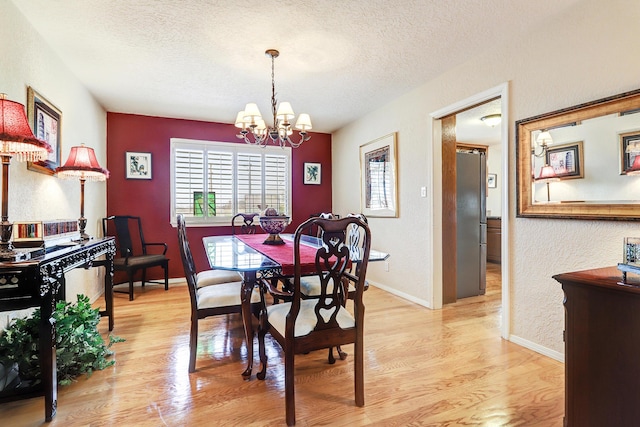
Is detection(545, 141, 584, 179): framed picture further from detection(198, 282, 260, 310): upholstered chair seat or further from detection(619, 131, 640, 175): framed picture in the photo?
detection(198, 282, 260, 310): upholstered chair seat

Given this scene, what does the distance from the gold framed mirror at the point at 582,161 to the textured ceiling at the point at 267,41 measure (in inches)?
29.1

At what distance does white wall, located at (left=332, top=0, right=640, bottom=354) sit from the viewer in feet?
6.08

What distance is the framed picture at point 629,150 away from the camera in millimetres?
1742

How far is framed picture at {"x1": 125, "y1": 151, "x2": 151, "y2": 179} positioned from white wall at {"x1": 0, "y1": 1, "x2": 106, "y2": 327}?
0.37 metres

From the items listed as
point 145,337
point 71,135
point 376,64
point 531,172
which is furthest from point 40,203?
point 531,172

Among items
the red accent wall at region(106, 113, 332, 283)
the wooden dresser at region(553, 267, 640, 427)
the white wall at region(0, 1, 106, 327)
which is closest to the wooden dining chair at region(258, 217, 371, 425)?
the wooden dresser at region(553, 267, 640, 427)

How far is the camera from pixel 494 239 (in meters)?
5.92

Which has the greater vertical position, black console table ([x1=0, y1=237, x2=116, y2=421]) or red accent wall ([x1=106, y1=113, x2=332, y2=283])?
red accent wall ([x1=106, y1=113, x2=332, y2=283])

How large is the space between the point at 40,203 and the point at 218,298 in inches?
63.5

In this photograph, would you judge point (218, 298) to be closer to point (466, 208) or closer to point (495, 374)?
point (495, 374)

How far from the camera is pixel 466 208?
373 centimetres

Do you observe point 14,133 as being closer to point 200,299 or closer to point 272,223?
point 200,299

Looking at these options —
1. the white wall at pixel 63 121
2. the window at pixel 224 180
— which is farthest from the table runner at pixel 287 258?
the window at pixel 224 180

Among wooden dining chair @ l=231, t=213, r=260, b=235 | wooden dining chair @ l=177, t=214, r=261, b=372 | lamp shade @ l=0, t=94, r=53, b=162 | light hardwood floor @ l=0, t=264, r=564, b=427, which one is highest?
lamp shade @ l=0, t=94, r=53, b=162
